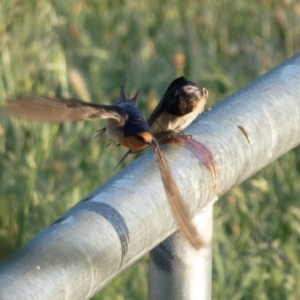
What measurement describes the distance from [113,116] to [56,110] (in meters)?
0.14

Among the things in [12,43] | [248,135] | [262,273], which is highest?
[248,135]

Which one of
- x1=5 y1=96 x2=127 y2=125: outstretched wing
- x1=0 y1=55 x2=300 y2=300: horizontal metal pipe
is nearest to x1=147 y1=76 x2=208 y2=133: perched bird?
x1=5 y1=96 x2=127 y2=125: outstretched wing

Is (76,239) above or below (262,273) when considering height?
above

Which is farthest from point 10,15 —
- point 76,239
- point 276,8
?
point 76,239

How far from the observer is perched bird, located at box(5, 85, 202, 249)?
1067 mm

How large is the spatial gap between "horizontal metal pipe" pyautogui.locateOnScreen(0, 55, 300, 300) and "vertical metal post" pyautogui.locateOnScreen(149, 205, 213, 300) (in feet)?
0.34

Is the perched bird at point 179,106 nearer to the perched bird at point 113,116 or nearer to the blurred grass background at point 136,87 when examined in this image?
the perched bird at point 113,116

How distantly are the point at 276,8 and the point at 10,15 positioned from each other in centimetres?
155

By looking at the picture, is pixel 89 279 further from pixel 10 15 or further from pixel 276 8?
pixel 276 8

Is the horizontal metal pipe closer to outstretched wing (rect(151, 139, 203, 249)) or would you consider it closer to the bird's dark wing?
outstretched wing (rect(151, 139, 203, 249))

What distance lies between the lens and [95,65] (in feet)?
Result: 11.5

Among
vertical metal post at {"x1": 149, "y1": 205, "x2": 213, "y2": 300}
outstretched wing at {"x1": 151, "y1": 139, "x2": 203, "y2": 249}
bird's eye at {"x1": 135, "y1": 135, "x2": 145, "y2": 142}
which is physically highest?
outstretched wing at {"x1": 151, "y1": 139, "x2": 203, "y2": 249}

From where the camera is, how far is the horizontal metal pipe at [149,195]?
2.77 ft

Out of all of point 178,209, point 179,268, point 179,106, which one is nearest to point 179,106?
point 179,106
